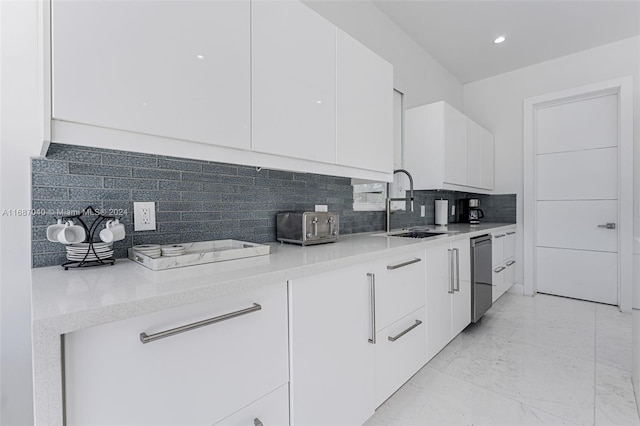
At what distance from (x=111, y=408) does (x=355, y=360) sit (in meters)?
0.91

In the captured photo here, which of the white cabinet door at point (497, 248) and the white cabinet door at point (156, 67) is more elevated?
the white cabinet door at point (156, 67)

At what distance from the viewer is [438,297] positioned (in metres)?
2.02

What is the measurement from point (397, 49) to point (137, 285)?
2.98 meters

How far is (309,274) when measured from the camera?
43.4 inches

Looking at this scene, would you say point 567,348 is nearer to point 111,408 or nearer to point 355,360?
point 355,360

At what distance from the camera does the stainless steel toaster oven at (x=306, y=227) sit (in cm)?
155

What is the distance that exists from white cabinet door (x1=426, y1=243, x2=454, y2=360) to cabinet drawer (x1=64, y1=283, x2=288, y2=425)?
3.96ft

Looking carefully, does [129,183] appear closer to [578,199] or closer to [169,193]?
[169,193]

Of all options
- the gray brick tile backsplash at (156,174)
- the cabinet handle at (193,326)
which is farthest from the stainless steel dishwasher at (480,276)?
the gray brick tile backsplash at (156,174)

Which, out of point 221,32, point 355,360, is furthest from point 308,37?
point 355,360

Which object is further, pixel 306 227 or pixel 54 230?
pixel 306 227

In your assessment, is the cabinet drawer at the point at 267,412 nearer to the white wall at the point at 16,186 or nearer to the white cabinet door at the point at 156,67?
the white wall at the point at 16,186

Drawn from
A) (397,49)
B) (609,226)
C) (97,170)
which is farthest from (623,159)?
(97,170)

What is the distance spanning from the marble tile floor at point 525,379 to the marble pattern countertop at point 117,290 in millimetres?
1055
